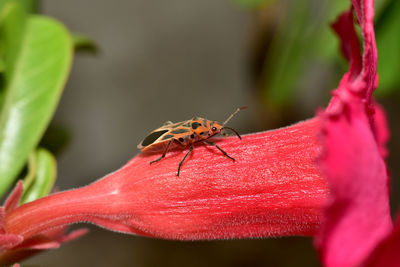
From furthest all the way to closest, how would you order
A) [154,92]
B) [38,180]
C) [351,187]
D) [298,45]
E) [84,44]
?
[154,92]
[298,45]
[84,44]
[38,180]
[351,187]

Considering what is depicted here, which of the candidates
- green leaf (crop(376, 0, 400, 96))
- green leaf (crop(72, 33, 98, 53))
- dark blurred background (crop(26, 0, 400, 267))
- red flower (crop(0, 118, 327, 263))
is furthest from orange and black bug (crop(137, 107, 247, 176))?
dark blurred background (crop(26, 0, 400, 267))

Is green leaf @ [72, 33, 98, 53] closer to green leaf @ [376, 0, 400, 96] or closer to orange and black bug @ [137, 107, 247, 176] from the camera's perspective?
orange and black bug @ [137, 107, 247, 176]

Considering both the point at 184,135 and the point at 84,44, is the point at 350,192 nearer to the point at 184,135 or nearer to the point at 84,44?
the point at 184,135

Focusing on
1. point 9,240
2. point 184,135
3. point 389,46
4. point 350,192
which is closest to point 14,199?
point 9,240

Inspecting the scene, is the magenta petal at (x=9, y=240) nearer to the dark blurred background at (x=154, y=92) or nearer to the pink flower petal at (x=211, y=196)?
the pink flower petal at (x=211, y=196)

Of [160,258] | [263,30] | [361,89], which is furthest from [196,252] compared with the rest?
[361,89]

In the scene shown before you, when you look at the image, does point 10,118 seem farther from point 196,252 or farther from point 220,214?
point 196,252

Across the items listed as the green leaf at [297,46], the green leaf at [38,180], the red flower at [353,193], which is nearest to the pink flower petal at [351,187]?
the red flower at [353,193]
